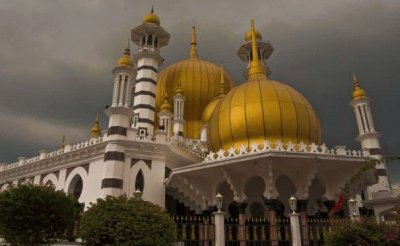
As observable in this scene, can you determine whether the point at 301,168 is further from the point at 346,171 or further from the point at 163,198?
the point at 163,198

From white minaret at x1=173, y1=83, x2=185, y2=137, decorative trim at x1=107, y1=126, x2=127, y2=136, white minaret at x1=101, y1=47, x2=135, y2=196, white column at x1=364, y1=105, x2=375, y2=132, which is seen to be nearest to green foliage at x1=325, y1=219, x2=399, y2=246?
white minaret at x1=101, y1=47, x2=135, y2=196

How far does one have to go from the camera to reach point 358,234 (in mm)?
9172

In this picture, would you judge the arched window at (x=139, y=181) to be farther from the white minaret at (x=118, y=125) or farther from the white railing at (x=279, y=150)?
the white railing at (x=279, y=150)

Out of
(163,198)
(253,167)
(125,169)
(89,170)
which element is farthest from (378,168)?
(89,170)

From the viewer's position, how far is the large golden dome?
91.6ft

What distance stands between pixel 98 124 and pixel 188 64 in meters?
10.2

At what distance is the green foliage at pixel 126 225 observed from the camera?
10.3 metres

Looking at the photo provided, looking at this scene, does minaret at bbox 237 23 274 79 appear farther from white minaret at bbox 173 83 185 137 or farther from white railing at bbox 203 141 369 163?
white railing at bbox 203 141 369 163

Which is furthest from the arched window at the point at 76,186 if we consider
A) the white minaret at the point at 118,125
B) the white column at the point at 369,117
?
the white column at the point at 369,117

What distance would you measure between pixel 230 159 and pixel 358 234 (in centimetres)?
643

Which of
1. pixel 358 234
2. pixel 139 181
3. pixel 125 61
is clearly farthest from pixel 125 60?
pixel 358 234

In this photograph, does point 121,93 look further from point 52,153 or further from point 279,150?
point 279,150

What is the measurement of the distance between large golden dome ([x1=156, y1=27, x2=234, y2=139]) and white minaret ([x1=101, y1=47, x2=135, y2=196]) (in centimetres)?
920

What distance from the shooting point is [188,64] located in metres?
30.5
